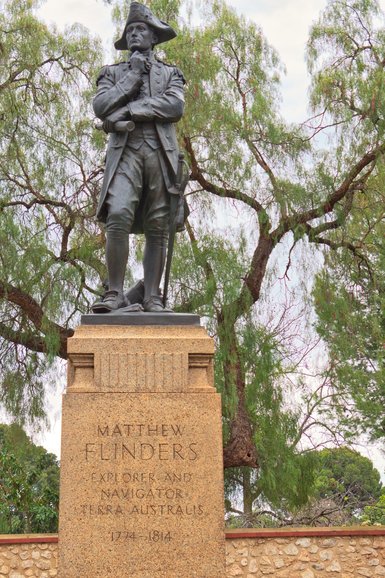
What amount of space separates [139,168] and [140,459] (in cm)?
214

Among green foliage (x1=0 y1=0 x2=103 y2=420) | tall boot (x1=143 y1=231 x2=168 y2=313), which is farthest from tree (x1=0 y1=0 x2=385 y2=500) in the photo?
tall boot (x1=143 y1=231 x2=168 y2=313)

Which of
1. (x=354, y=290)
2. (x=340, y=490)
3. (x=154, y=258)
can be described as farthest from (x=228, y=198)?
(x=340, y=490)

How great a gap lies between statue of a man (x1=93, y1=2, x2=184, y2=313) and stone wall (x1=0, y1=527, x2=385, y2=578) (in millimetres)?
5105

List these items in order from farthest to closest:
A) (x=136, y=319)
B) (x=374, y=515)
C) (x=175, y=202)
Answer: (x=374, y=515), (x=175, y=202), (x=136, y=319)

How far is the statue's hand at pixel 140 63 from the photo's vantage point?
6.70 m

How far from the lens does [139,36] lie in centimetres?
688

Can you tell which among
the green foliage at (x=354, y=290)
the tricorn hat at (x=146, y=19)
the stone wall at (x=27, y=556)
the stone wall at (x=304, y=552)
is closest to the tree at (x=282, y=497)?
the green foliage at (x=354, y=290)

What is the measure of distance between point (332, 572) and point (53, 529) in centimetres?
586

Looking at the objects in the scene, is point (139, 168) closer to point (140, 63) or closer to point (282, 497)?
point (140, 63)

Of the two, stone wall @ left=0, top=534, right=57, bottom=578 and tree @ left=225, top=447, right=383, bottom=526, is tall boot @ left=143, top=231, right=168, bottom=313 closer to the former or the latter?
stone wall @ left=0, top=534, right=57, bottom=578

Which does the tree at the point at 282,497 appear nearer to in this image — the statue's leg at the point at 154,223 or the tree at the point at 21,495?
the tree at the point at 21,495

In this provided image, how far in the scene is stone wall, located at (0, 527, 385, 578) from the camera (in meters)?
10.5

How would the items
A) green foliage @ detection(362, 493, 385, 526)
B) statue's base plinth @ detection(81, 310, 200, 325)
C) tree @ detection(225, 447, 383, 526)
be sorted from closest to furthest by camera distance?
1. statue's base plinth @ detection(81, 310, 200, 325)
2. tree @ detection(225, 447, 383, 526)
3. green foliage @ detection(362, 493, 385, 526)

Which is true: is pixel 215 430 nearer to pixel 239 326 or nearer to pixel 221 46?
pixel 239 326
